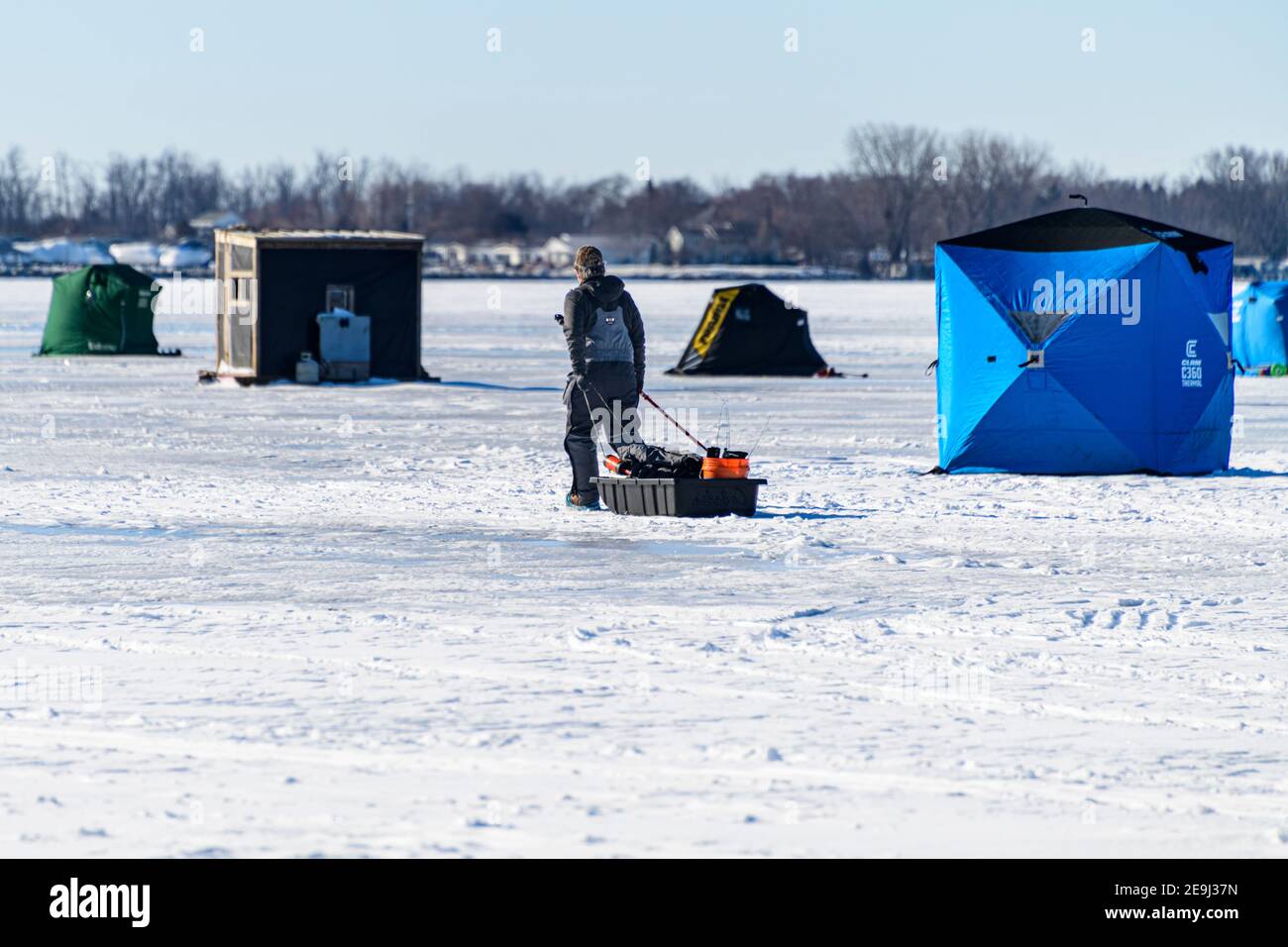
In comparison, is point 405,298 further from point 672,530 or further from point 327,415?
→ point 672,530

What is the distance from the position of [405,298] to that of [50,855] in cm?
2284

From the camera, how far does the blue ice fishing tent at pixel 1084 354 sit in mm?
15898

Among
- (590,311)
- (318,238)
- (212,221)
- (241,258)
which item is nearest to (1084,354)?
(590,311)

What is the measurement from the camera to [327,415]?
2203 centimetres

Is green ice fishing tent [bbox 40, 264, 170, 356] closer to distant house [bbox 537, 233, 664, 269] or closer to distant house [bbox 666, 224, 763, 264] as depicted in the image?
→ distant house [bbox 537, 233, 664, 269]

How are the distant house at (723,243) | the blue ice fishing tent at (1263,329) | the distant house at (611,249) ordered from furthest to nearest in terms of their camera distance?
the distant house at (723,243) < the distant house at (611,249) < the blue ice fishing tent at (1263,329)

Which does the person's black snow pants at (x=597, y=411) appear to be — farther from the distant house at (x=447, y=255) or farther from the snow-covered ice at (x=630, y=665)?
the distant house at (x=447, y=255)

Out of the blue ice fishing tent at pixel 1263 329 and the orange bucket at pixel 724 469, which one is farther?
the blue ice fishing tent at pixel 1263 329

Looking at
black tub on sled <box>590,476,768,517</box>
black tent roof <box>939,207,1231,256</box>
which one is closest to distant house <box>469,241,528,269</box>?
black tent roof <box>939,207,1231,256</box>

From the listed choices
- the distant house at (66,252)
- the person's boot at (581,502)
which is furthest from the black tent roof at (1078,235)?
the distant house at (66,252)

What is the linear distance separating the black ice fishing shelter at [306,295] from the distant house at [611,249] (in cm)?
13482

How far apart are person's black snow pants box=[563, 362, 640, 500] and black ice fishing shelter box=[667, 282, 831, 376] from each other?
18.8 m

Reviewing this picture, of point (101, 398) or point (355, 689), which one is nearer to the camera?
point (355, 689)
